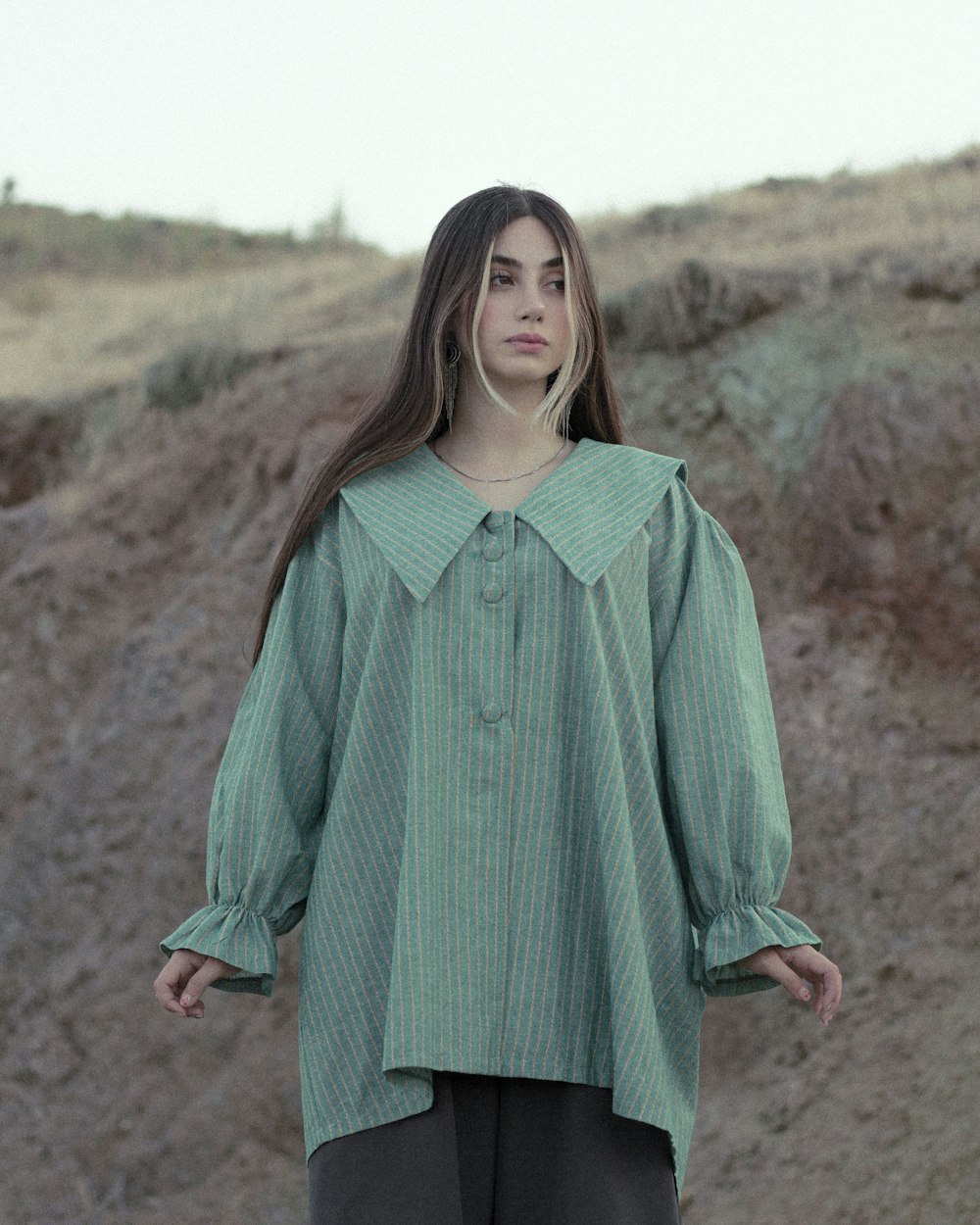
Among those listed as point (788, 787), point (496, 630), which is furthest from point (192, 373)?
point (496, 630)

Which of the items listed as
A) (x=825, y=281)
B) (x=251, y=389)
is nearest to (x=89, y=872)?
(x=251, y=389)

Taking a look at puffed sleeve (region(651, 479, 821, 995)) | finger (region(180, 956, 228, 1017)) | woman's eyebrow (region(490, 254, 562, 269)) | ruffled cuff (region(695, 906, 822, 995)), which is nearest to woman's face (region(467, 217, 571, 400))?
woman's eyebrow (region(490, 254, 562, 269))

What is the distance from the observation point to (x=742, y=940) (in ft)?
7.58

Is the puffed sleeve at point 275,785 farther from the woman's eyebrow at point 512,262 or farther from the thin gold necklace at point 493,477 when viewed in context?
the woman's eyebrow at point 512,262

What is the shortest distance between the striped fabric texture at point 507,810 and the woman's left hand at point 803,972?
0.03 meters

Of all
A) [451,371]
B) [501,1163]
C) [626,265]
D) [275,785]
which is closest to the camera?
[501,1163]

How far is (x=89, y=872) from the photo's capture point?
6344 mm

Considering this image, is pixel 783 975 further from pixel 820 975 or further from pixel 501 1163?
pixel 501 1163

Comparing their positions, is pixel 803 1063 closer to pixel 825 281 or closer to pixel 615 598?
pixel 615 598

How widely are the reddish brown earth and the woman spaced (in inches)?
96.1

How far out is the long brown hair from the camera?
2.65 metres

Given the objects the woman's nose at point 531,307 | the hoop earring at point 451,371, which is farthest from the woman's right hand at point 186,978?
the woman's nose at point 531,307

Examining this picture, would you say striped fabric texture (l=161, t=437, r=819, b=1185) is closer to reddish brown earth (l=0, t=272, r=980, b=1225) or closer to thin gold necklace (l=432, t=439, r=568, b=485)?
thin gold necklace (l=432, t=439, r=568, b=485)

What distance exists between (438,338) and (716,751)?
0.87 m
